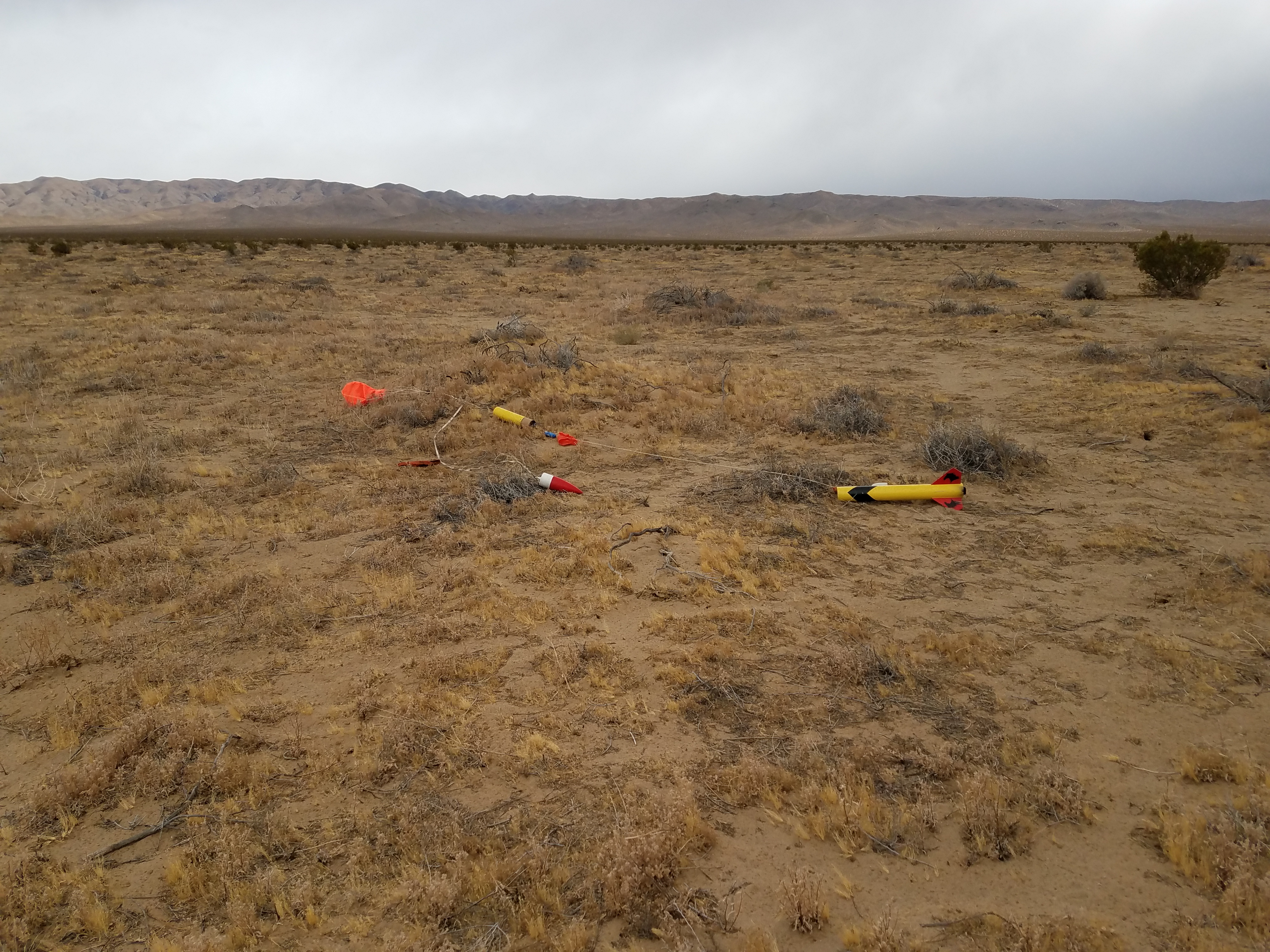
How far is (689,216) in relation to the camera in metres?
148

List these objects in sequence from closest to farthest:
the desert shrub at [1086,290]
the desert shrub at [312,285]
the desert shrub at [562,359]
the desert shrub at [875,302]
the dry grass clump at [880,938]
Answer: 1. the dry grass clump at [880,938]
2. the desert shrub at [562,359]
3. the desert shrub at [875,302]
4. the desert shrub at [1086,290]
5. the desert shrub at [312,285]

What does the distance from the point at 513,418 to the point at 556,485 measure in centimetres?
222

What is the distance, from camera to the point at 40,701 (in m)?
3.97

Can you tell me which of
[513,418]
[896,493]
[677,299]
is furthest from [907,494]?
[677,299]

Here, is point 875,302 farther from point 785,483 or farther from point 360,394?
point 360,394

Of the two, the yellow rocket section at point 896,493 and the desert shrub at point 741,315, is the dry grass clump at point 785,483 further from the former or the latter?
the desert shrub at point 741,315

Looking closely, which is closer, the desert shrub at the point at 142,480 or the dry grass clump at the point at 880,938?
the dry grass clump at the point at 880,938

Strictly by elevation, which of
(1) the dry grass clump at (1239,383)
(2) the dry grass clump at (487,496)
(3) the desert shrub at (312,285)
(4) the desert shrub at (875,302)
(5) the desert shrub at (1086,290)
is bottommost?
(2) the dry grass clump at (487,496)

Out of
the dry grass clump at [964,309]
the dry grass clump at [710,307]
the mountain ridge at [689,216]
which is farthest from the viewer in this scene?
the mountain ridge at [689,216]

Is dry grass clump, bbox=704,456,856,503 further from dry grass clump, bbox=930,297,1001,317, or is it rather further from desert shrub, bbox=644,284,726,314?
dry grass clump, bbox=930,297,1001,317

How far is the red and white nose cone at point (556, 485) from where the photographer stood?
675 centimetres

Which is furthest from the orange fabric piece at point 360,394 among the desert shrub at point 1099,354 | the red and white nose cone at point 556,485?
the desert shrub at point 1099,354

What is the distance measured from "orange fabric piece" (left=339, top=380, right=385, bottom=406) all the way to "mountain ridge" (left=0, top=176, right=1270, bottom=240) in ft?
344

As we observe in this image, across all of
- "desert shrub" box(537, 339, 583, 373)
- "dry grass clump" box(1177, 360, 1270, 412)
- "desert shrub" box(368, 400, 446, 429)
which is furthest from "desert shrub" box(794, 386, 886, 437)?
"desert shrub" box(368, 400, 446, 429)
